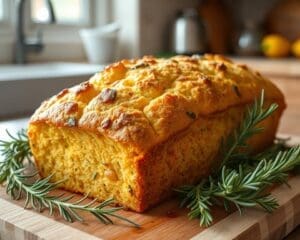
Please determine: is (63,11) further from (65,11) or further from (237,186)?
(237,186)

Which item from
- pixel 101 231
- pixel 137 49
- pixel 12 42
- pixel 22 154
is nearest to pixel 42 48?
pixel 12 42

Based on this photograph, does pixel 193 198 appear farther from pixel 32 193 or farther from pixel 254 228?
→ pixel 32 193

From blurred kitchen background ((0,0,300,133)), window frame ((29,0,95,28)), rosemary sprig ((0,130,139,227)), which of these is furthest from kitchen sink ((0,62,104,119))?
window frame ((29,0,95,28))

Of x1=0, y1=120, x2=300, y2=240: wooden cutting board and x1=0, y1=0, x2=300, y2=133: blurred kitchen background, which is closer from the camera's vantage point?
x1=0, y1=120, x2=300, y2=240: wooden cutting board

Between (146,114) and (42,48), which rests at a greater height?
(146,114)

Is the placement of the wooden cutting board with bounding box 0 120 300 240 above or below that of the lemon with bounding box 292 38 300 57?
above

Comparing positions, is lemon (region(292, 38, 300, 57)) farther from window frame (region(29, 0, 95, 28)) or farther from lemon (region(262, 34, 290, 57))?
window frame (region(29, 0, 95, 28))

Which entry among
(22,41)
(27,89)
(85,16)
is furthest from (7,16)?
(27,89)
